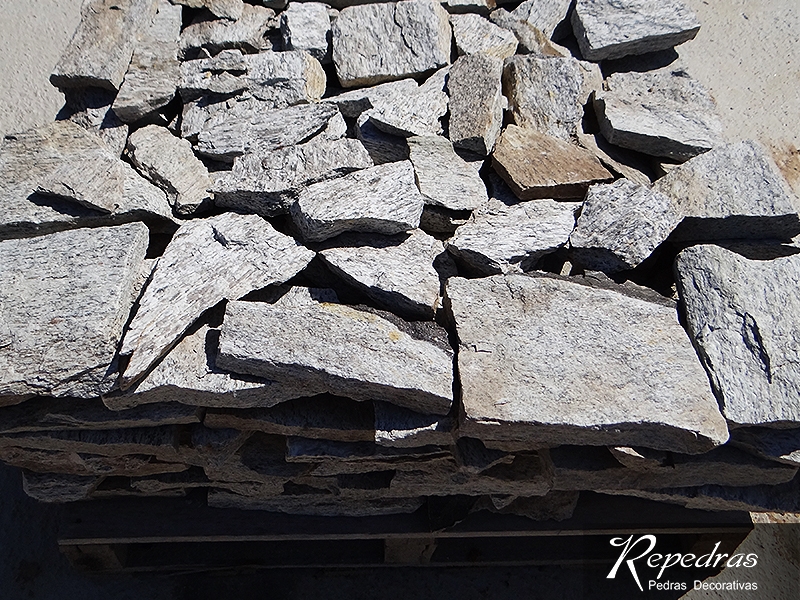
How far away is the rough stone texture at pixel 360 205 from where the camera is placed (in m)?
2.51

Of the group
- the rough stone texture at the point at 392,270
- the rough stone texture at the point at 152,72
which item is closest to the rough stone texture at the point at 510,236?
the rough stone texture at the point at 392,270

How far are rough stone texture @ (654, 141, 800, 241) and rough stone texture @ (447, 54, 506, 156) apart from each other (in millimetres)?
756

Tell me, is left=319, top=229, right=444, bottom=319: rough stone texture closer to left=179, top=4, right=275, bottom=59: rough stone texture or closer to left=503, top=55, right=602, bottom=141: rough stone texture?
left=503, top=55, right=602, bottom=141: rough stone texture

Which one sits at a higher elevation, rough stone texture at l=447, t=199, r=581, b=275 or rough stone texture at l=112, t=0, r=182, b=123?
rough stone texture at l=112, t=0, r=182, b=123

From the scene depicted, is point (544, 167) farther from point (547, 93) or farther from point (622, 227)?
point (547, 93)

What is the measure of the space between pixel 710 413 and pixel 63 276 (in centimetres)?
234

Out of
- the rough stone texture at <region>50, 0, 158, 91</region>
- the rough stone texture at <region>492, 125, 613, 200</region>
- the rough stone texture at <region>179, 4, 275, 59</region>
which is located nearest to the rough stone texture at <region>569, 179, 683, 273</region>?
the rough stone texture at <region>492, 125, 613, 200</region>

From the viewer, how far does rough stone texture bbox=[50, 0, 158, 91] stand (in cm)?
308

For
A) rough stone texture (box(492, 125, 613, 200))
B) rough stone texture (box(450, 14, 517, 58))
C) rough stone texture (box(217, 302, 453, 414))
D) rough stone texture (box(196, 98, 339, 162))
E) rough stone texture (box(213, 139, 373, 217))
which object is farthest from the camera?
rough stone texture (box(450, 14, 517, 58))

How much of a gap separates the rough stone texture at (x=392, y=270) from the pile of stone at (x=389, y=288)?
0.04 ft

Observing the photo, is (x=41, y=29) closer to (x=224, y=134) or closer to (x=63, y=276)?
(x=224, y=134)

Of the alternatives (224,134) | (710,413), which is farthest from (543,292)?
(224,134)

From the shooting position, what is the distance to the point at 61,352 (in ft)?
7.44

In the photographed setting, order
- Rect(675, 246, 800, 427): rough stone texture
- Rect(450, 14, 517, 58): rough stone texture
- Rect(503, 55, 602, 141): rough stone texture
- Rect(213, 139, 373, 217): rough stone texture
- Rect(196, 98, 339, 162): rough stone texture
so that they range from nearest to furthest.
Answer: Rect(675, 246, 800, 427): rough stone texture
Rect(213, 139, 373, 217): rough stone texture
Rect(196, 98, 339, 162): rough stone texture
Rect(503, 55, 602, 141): rough stone texture
Rect(450, 14, 517, 58): rough stone texture
